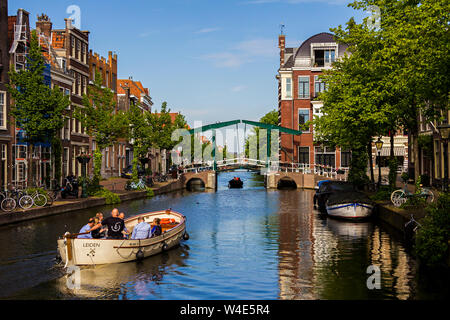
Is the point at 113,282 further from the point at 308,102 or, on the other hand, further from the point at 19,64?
the point at 308,102

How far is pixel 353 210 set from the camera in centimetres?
3016

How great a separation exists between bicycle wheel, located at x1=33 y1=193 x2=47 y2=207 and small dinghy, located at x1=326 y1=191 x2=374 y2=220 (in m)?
16.4

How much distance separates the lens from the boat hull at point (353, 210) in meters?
30.0

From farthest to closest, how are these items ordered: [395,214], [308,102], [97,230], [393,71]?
[308,102]
[393,71]
[395,214]
[97,230]

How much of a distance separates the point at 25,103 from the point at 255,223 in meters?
16.1

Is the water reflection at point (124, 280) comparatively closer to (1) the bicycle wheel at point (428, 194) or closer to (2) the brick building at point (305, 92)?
(1) the bicycle wheel at point (428, 194)

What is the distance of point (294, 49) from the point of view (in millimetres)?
75625

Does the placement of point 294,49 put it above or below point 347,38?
above

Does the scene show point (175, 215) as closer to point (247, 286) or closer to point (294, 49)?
point (247, 286)

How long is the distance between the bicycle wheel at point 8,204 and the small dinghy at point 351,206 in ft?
58.1

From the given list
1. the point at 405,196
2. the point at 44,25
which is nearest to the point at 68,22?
the point at 44,25

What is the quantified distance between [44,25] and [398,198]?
1498 inches

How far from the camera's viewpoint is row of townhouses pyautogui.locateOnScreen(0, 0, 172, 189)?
36.8 meters

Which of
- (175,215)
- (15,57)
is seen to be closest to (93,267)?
(175,215)
